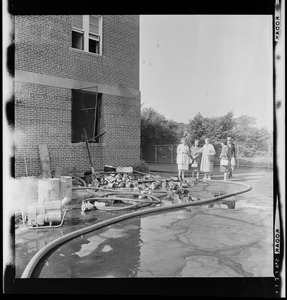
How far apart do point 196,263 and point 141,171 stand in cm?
883

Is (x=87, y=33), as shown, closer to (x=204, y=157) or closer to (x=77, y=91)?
(x=77, y=91)

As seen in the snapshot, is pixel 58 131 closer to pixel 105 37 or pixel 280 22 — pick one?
pixel 105 37

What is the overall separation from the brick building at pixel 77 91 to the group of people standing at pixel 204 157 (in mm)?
2679

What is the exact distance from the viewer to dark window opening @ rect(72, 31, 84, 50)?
10516 millimetres

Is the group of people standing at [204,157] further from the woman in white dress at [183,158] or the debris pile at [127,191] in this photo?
the debris pile at [127,191]

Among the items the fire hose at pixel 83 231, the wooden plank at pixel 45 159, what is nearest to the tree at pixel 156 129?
the wooden plank at pixel 45 159

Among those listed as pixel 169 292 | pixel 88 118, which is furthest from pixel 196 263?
pixel 88 118

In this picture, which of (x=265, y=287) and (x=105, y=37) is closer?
(x=265, y=287)

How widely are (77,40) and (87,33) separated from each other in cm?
47

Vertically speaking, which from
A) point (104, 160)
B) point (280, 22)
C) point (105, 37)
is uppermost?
point (105, 37)

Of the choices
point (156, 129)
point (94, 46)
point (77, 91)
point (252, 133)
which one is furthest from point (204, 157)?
point (156, 129)

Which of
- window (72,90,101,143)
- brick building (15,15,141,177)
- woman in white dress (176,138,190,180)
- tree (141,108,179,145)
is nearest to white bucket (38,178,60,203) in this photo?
brick building (15,15,141,177)

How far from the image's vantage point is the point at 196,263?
136 inches

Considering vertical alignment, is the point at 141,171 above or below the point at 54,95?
below
